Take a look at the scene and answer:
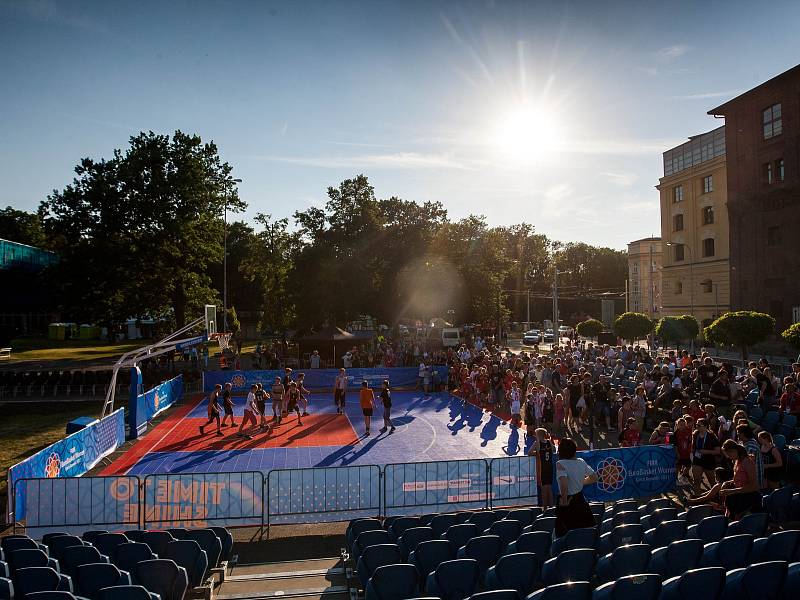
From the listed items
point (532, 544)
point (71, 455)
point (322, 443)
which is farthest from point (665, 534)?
point (71, 455)

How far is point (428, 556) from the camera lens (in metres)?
7.64

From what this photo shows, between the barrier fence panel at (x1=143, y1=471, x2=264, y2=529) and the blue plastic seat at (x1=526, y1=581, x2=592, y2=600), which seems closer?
the blue plastic seat at (x1=526, y1=581, x2=592, y2=600)

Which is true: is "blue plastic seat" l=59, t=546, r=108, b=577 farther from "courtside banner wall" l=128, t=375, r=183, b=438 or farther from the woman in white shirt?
"courtside banner wall" l=128, t=375, r=183, b=438

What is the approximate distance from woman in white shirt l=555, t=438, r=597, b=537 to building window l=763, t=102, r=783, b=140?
4647 cm

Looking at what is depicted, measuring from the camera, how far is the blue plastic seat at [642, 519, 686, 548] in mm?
8148

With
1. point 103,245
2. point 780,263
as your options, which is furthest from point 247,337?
point 780,263

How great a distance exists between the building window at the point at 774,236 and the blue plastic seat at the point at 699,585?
156 ft

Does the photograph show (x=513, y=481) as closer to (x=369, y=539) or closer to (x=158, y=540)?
(x=369, y=539)

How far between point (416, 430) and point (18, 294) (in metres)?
52.1

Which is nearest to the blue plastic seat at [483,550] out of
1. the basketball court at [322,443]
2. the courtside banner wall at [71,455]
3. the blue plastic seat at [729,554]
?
the blue plastic seat at [729,554]

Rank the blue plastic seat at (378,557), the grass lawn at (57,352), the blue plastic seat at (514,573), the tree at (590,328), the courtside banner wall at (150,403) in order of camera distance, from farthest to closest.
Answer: the tree at (590,328) < the grass lawn at (57,352) < the courtside banner wall at (150,403) < the blue plastic seat at (378,557) < the blue plastic seat at (514,573)

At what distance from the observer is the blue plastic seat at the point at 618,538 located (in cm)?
795

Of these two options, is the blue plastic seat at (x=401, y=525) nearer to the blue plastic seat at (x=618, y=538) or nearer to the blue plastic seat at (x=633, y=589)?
the blue plastic seat at (x=618, y=538)

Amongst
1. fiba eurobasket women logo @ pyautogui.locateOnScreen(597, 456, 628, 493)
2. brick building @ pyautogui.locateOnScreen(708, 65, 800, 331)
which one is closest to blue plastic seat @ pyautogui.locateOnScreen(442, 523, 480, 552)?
fiba eurobasket women logo @ pyautogui.locateOnScreen(597, 456, 628, 493)
